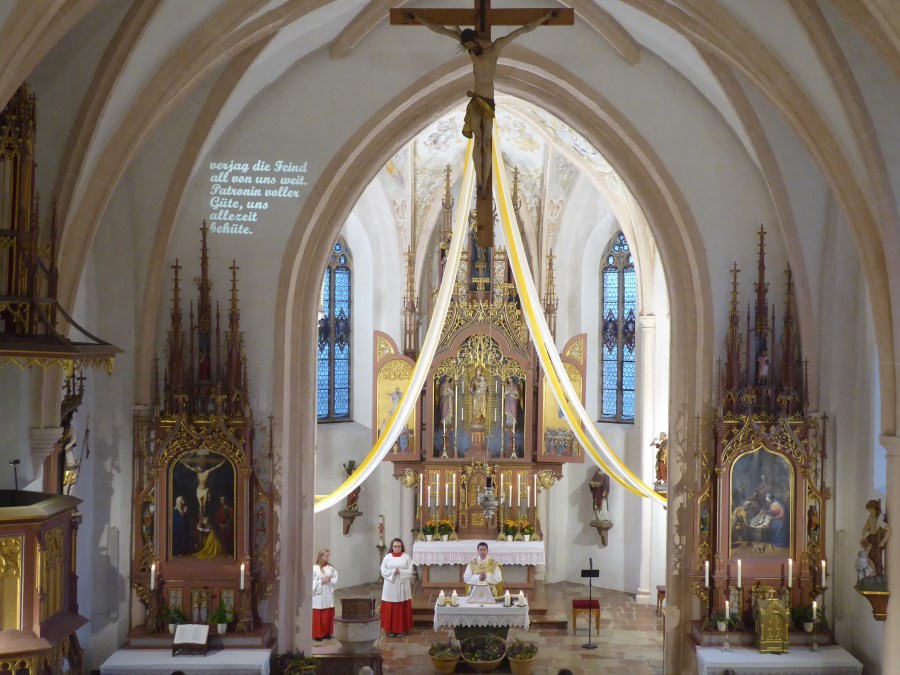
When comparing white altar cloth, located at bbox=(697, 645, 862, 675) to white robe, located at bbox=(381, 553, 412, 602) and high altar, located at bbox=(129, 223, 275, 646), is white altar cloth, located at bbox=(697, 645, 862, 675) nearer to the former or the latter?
white robe, located at bbox=(381, 553, 412, 602)

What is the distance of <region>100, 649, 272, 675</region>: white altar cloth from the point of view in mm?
12492

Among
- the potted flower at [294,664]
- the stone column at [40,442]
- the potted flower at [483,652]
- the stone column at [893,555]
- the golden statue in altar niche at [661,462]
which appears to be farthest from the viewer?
the golden statue in altar niche at [661,462]

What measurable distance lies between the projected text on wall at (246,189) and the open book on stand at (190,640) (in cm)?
479

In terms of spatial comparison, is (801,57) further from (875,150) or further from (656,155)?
(656,155)

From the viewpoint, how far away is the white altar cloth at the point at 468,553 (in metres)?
18.4

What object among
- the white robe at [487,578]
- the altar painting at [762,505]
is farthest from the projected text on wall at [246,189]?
the altar painting at [762,505]

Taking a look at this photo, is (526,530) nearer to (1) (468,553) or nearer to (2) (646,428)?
(1) (468,553)

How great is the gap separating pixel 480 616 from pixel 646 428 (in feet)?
16.9

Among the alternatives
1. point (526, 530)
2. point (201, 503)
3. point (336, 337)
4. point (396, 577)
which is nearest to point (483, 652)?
point (396, 577)

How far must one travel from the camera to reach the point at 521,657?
14383 millimetres

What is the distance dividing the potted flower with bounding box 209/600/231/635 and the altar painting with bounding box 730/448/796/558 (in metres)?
6.16

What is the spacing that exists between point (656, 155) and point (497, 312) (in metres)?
6.08

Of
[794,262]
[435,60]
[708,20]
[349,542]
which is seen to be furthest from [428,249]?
[708,20]

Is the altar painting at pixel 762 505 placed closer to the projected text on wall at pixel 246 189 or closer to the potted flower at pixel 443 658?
the potted flower at pixel 443 658
